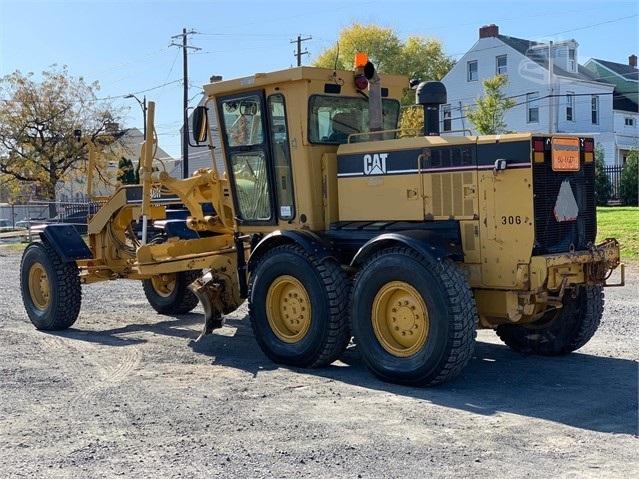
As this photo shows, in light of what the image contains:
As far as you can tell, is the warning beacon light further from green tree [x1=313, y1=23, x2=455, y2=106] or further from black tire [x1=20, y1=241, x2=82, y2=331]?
green tree [x1=313, y1=23, x2=455, y2=106]

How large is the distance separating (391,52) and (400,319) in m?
46.3

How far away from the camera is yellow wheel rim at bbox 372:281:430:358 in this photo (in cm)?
719

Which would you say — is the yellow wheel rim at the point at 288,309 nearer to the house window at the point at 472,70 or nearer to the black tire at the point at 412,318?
the black tire at the point at 412,318

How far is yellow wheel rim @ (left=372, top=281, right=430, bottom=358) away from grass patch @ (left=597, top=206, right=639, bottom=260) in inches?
426

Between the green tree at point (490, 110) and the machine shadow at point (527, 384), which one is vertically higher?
the green tree at point (490, 110)

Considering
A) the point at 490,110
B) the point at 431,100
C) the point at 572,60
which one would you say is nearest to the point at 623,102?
the point at 572,60

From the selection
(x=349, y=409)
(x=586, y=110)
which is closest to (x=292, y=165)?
(x=349, y=409)

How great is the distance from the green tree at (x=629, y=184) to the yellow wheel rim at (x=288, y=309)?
901 inches

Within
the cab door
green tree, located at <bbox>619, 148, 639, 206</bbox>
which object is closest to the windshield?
the cab door

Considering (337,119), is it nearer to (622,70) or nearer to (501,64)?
(501,64)

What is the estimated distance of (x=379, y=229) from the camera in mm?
7906

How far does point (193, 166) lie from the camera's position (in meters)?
53.0

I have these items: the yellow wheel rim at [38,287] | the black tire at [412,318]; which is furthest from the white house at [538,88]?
the black tire at [412,318]

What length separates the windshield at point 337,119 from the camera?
8.48 m
